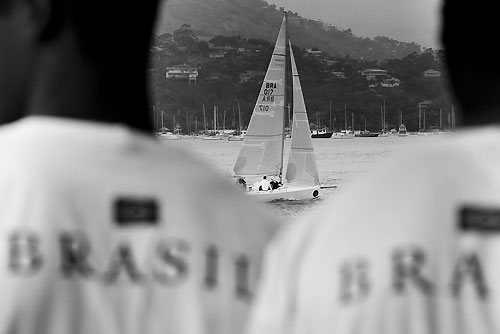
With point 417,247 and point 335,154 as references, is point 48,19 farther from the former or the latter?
point 335,154

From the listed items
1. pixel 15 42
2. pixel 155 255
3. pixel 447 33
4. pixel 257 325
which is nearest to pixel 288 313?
pixel 257 325

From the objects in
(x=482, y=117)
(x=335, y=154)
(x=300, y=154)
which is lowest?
(x=335, y=154)

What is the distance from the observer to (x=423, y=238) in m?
1.07

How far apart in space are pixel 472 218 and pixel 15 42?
67cm

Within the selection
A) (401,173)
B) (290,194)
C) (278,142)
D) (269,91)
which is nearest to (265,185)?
(290,194)

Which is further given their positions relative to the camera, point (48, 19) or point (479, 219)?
point (48, 19)

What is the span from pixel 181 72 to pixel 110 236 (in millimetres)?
23368

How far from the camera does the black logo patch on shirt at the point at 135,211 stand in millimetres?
1184

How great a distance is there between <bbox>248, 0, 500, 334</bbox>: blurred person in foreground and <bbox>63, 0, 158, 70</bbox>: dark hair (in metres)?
0.35

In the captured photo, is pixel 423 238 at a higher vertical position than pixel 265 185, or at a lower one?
higher

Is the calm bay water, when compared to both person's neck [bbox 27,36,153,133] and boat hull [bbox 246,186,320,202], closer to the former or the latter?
boat hull [bbox 246,186,320,202]

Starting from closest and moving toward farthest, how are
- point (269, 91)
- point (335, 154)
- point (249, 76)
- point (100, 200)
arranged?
point (100, 200) → point (269, 91) → point (249, 76) → point (335, 154)

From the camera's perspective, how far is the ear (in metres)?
1.20

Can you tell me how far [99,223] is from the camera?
3.86 feet
